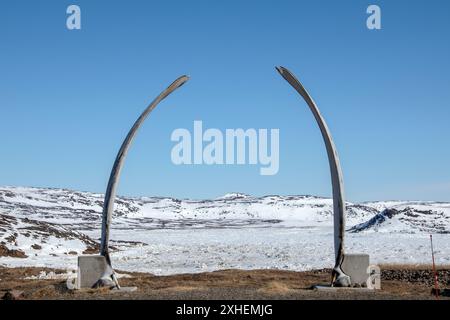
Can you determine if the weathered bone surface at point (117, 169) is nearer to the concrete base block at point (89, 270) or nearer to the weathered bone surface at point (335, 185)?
the concrete base block at point (89, 270)

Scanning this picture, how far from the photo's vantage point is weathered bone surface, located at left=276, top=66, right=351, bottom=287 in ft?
55.1

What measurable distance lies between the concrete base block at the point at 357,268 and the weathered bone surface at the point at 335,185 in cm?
14

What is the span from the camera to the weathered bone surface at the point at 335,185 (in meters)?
16.8

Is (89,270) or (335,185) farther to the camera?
(335,185)

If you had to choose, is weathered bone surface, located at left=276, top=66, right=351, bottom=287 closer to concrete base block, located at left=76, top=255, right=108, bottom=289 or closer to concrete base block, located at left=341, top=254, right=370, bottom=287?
concrete base block, located at left=341, top=254, right=370, bottom=287

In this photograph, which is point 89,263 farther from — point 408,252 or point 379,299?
point 408,252

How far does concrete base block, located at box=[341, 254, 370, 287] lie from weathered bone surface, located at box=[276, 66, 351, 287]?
0.45 feet

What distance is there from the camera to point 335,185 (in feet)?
55.9

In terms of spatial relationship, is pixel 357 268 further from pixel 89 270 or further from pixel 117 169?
pixel 89 270

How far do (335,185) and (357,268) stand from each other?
2614mm

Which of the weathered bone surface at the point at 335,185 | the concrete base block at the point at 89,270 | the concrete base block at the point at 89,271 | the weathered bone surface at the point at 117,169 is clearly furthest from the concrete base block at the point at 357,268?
the concrete base block at the point at 89,270

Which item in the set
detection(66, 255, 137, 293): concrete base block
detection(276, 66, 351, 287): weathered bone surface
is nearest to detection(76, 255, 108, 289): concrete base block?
detection(66, 255, 137, 293): concrete base block

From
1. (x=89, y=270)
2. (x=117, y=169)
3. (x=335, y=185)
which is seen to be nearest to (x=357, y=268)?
(x=335, y=185)
